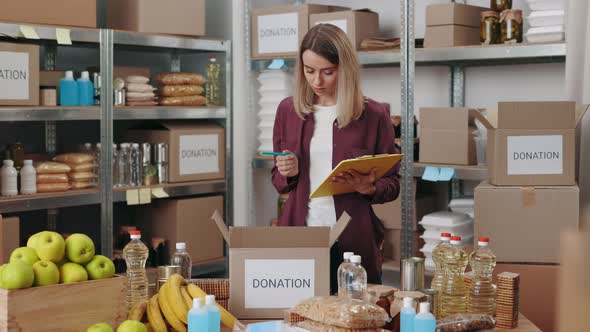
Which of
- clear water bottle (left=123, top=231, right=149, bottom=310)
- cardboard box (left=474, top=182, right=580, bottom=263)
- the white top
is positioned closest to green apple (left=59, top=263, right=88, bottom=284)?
clear water bottle (left=123, top=231, right=149, bottom=310)

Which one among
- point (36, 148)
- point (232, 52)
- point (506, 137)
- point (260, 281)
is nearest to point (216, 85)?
point (232, 52)

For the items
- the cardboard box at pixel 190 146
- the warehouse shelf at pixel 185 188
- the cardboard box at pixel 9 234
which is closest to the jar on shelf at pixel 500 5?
the cardboard box at pixel 190 146

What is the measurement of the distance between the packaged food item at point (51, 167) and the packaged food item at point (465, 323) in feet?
8.30

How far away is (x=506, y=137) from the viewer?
9.84 feet

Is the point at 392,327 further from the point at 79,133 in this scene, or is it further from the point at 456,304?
the point at 79,133

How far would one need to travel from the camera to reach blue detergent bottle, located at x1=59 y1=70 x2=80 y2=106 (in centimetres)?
377

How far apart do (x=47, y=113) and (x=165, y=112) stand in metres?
0.73

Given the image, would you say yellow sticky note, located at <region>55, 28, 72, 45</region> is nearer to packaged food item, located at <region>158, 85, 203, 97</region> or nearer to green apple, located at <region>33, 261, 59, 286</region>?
packaged food item, located at <region>158, 85, 203, 97</region>

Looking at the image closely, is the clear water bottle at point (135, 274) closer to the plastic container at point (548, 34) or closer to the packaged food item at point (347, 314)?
the packaged food item at point (347, 314)

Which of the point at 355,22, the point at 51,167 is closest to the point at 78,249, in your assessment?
the point at 51,167

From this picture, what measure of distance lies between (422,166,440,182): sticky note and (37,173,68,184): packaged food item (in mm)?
1816

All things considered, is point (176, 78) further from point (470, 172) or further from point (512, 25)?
point (512, 25)

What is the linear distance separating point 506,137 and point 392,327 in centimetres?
142

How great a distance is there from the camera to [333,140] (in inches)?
102
